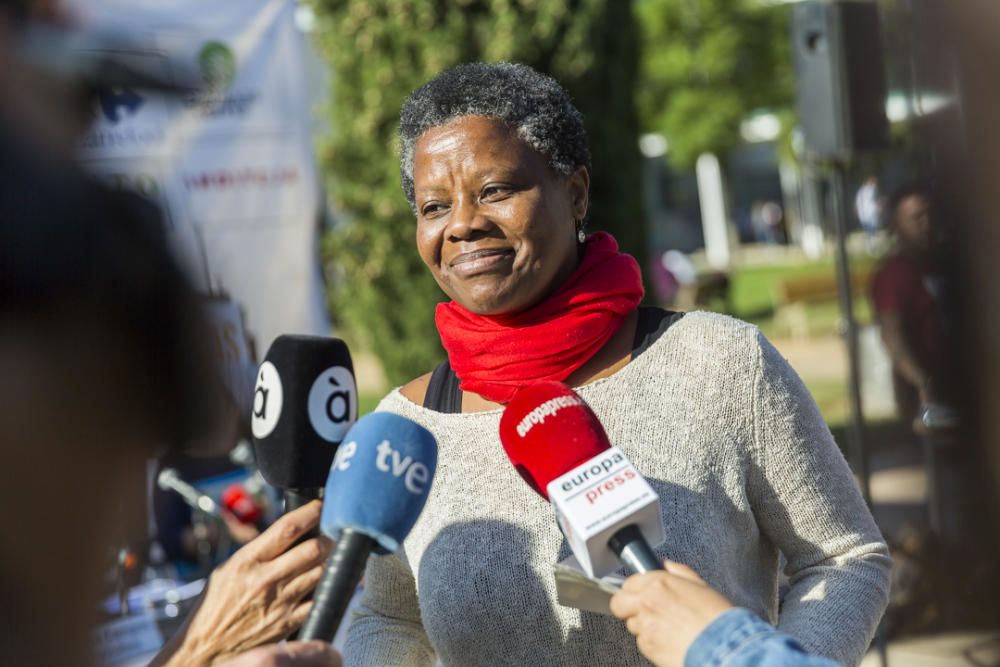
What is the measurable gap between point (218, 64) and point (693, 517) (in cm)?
280

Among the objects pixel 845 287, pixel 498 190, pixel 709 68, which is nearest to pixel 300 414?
pixel 498 190

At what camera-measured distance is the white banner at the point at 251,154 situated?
4.04 m

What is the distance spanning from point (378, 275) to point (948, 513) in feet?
14.1

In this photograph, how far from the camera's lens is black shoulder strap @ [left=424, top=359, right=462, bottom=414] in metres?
2.29

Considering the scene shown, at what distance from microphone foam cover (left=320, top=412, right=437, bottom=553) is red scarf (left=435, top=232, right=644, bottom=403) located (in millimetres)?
487

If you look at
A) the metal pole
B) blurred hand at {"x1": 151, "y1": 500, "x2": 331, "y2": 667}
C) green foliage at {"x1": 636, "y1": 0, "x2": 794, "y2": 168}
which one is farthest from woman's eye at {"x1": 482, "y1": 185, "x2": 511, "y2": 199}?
green foliage at {"x1": 636, "y1": 0, "x2": 794, "y2": 168}

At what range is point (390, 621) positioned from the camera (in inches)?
91.0

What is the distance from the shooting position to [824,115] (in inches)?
232

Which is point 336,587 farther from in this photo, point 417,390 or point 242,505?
point 242,505

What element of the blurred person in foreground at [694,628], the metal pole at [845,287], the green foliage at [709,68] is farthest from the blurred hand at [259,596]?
the green foliage at [709,68]

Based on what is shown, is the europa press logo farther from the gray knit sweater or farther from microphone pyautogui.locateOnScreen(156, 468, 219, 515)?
the gray knit sweater

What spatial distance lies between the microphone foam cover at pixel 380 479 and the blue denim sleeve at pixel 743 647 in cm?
42

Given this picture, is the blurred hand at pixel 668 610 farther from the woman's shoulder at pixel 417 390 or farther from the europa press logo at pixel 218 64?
the europa press logo at pixel 218 64

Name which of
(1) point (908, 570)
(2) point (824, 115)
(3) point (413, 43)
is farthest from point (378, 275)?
(1) point (908, 570)
